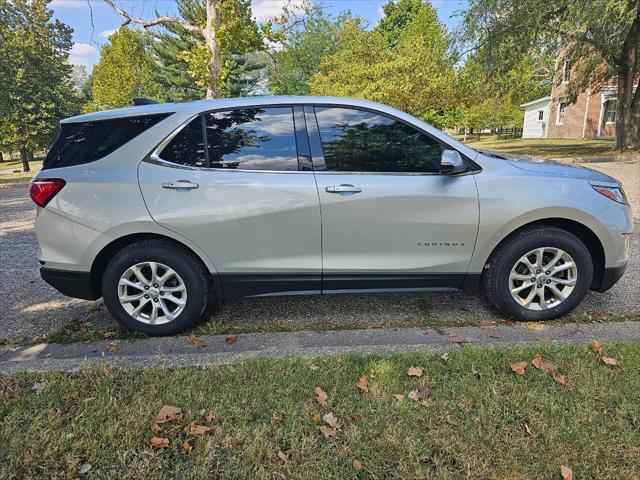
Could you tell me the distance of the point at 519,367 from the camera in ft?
8.89

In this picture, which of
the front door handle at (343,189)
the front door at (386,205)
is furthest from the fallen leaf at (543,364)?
the front door handle at (343,189)

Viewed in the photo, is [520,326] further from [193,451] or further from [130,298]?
[130,298]

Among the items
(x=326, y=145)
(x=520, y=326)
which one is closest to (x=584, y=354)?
(x=520, y=326)

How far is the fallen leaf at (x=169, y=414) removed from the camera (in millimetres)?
2309

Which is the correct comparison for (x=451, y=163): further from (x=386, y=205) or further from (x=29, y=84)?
(x=29, y=84)

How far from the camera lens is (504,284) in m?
3.43

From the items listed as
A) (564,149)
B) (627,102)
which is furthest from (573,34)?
(564,149)

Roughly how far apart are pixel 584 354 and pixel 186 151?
125 inches

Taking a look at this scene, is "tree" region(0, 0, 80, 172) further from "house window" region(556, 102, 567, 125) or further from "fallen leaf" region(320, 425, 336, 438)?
"house window" region(556, 102, 567, 125)

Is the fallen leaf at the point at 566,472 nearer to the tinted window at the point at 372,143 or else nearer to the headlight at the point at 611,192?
the tinted window at the point at 372,143

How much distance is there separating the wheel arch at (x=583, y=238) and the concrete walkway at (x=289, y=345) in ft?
1.44

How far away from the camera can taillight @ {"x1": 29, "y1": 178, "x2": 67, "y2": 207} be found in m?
3.26

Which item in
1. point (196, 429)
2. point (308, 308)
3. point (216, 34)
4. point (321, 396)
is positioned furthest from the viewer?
point (216, 34)

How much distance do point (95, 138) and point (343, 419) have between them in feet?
9.08
